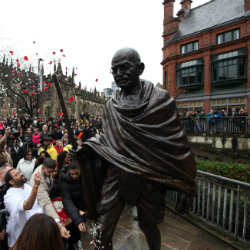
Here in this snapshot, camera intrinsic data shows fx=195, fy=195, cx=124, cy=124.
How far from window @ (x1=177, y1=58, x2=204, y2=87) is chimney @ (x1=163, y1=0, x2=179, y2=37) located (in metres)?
5.21

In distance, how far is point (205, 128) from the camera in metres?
13.3

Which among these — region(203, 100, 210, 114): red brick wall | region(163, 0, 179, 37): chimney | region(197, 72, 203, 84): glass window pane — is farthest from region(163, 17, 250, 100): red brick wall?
region(163, 0, 179, 37): chimney

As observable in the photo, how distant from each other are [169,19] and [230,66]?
10374mm

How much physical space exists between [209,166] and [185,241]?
3.17 meters

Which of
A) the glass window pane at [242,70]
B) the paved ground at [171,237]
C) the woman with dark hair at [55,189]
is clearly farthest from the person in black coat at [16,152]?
the glass window pane at [242,70]

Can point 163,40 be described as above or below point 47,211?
above

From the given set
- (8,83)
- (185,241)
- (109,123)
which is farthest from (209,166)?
(8,83)

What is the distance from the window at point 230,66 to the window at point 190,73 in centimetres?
145

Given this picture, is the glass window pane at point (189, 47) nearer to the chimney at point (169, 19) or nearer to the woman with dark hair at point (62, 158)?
the chimney at point (169, 19)

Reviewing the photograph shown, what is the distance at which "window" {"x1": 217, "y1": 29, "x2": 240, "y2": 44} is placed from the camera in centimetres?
1934

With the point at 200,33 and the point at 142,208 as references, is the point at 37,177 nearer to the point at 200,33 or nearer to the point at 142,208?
the point at 142,208

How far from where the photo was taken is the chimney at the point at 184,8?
26000 millimetres

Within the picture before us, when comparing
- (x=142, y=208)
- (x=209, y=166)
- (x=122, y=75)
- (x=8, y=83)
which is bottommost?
(x=209, y=166)

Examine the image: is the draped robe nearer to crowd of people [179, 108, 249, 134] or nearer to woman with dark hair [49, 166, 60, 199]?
woman with dark hair [49, 166, 60, 199]
